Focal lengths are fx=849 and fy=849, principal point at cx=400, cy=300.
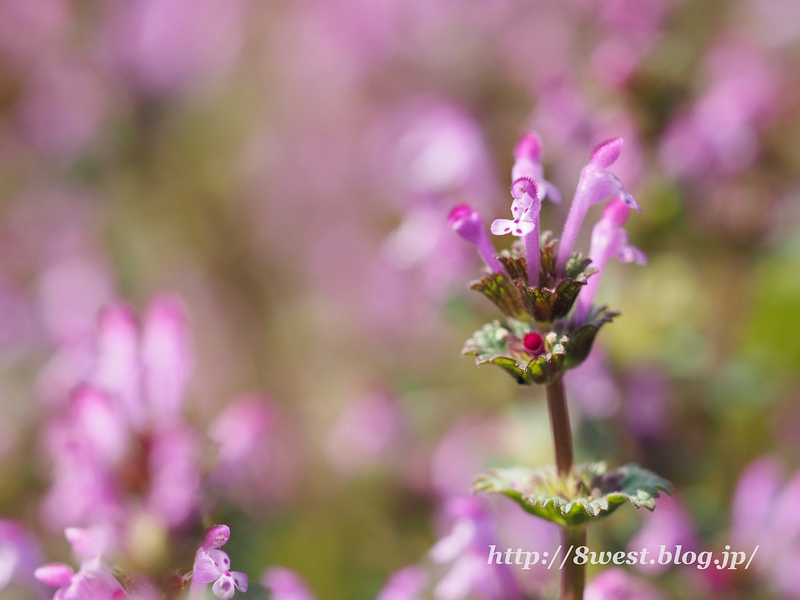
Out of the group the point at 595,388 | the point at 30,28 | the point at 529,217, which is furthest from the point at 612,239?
the point at 30,28

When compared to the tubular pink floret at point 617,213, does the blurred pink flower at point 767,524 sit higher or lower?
lower

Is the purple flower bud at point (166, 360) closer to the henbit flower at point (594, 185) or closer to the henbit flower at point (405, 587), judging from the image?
the henbit flower at point (405, 587)

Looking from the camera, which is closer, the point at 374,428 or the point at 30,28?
the point at 374,428

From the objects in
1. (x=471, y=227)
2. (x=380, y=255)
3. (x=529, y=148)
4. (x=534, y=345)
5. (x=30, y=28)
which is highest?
(x=30, y=28)

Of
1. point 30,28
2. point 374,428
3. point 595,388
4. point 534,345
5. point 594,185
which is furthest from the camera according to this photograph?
point 30,28

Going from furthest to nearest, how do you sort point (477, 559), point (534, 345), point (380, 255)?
1. point (380, 255)
2. point (477, 559)
3. point (534, 345)

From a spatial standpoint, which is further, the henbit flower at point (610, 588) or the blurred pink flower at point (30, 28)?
the blurred pink flower at point (30, 28)

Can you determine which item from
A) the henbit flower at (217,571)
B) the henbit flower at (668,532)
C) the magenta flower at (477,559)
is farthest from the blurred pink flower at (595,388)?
the henbit flower at (217,571)

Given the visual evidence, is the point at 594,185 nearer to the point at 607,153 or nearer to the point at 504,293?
the point at 607,153
